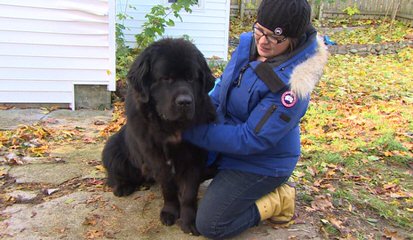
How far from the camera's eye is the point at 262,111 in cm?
263

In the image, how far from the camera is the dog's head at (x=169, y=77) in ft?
8.39

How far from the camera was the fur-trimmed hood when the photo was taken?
256cm

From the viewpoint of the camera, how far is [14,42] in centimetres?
618

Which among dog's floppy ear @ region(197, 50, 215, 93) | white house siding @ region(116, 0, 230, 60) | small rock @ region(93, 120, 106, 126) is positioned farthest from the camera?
white house siding @ region(116, 0, 230, 60)

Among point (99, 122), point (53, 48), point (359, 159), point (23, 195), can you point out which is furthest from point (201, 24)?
point (23, 195)

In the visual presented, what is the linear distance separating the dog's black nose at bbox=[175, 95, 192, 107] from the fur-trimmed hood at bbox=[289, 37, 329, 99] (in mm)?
698

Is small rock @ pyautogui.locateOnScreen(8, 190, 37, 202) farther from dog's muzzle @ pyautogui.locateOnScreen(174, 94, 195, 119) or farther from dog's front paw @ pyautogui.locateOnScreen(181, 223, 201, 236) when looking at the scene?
dog's muzzle @ pyautogui.locateOnScreen(174, 94, 195, 119)

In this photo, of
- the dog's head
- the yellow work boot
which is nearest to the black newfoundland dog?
the dog's head

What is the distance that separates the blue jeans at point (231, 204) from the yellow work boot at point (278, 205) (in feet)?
0.17

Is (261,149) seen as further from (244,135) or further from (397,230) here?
(397,230)

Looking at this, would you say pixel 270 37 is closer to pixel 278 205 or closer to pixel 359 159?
pixel 278 205

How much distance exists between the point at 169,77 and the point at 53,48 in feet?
14.4

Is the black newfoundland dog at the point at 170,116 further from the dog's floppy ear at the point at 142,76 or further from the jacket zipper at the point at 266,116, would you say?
the jacket zipper at the point at 266,116

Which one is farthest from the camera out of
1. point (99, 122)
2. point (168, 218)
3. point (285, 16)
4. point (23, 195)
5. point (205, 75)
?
point (99, 122)
